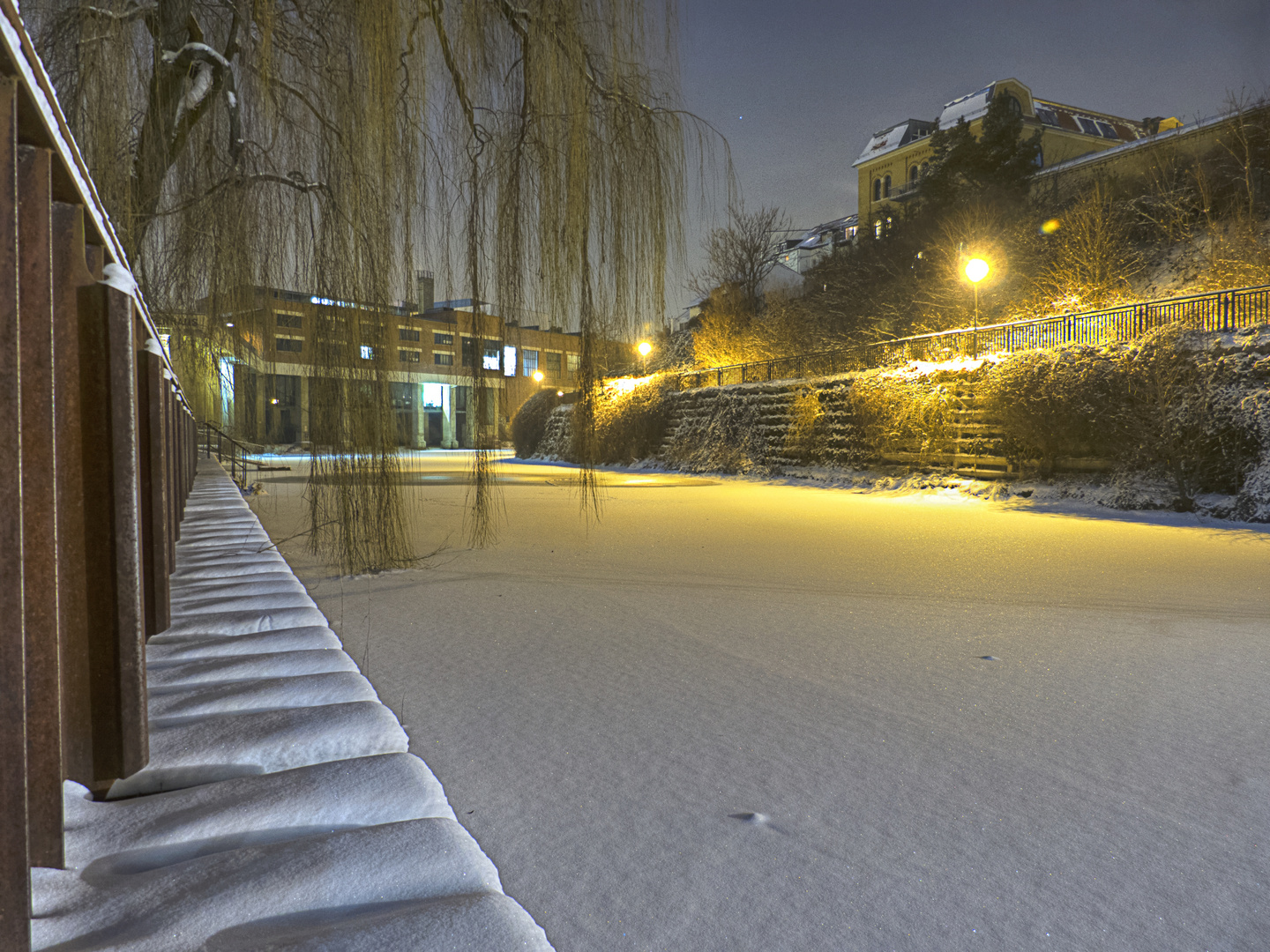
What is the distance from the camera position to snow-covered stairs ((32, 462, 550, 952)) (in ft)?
2.28

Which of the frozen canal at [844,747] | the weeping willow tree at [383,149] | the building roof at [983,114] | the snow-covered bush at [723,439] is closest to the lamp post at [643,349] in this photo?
the weeping willow tree at [383,149]

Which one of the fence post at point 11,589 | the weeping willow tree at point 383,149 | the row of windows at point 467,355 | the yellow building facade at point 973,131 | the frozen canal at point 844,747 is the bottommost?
the frozen canal at point 844,747

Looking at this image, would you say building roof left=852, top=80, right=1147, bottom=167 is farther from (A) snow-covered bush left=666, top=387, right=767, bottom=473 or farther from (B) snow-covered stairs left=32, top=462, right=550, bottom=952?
(B) snow-covered stairs left=32, top=462, right=550, bottom=952

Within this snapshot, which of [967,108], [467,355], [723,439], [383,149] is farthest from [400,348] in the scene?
[967,108]

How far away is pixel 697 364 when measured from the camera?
22828 millimetres

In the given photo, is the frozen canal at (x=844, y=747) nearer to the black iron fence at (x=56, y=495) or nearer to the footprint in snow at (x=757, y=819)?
the footprint in snow at (x=757, y=819)

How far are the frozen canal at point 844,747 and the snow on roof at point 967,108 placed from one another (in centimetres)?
3241

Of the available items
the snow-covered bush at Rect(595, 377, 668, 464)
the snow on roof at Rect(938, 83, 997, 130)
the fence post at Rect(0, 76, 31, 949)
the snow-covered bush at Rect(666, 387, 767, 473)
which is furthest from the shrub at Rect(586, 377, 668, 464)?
the snow on roof at Rect(938, 83, 997, 130)

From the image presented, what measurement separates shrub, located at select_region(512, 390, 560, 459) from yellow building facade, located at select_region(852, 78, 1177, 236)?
13389mm

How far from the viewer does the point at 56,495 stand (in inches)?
29.4

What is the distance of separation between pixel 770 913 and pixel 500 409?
5.49 feet

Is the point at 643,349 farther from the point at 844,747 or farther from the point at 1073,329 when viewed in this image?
the point at 1073,329

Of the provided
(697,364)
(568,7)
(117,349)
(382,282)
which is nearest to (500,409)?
(382,282)

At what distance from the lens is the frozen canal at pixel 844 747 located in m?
1.23
